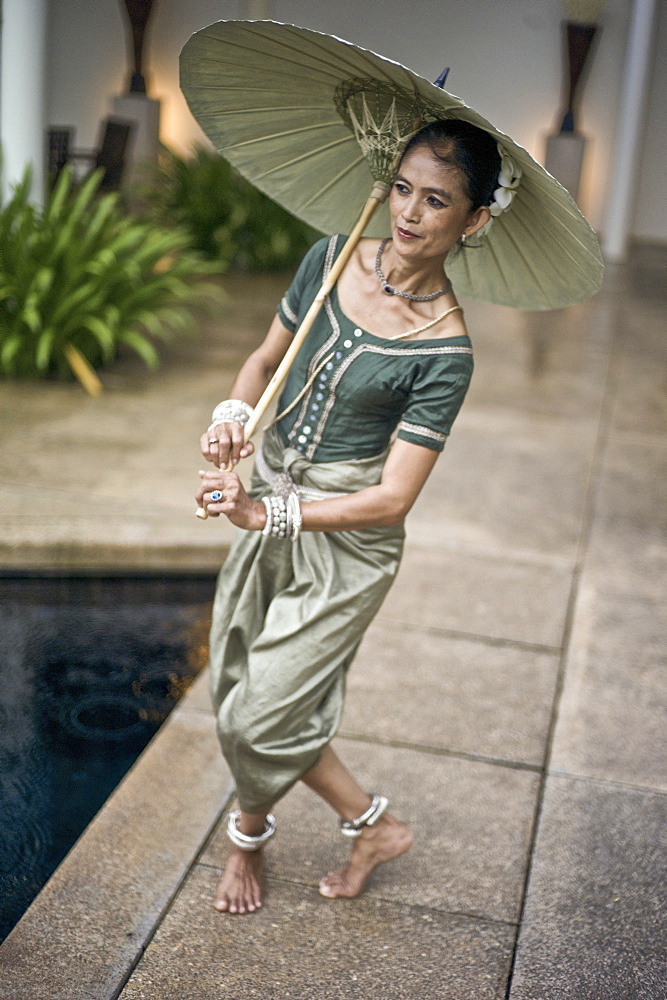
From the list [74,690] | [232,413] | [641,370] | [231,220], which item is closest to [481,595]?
[74,690]

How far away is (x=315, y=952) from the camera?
234 cm

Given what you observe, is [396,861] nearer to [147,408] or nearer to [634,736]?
[634,736]

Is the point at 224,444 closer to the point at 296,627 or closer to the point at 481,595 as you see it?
the point at 296,627

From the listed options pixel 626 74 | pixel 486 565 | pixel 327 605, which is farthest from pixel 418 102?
pixel 626 74

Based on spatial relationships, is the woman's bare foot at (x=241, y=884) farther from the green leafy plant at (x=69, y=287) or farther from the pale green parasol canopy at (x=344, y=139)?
the green leafy plant at (x=69, y=287)

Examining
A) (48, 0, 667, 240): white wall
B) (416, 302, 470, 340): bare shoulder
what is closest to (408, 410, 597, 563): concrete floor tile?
(416, 302, 470, 340): bare shoulder

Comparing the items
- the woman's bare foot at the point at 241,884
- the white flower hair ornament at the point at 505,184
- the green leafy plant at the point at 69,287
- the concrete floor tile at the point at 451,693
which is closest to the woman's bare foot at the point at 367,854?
the woman's bare foot at the point at 241,884

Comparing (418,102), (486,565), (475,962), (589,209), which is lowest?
(589,209)

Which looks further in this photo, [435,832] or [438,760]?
[438,760]

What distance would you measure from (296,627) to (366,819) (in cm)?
54

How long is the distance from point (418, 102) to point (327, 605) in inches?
39.5

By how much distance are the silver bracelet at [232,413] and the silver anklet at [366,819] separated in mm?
971

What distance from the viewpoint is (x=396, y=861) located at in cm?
269

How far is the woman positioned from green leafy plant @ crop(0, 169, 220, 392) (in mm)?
3590
